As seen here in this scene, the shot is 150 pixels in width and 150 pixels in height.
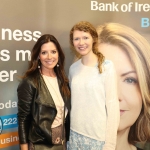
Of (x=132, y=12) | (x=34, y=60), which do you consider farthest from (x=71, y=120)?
(x=132, y=12)

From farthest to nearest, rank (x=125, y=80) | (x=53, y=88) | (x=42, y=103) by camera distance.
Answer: (x=125, y=80) < (x=53, y=88) < (x=42, y=103)

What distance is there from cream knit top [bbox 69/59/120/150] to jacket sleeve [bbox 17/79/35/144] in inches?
13.4

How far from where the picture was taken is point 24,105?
66.1 inches

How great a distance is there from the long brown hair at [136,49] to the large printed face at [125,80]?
41 millimetres

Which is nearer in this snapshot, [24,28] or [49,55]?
[49,55]

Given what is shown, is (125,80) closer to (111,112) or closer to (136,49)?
(136,49)

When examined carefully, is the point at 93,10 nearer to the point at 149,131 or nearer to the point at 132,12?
the point at 132,12

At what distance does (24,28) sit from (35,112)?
28.3 inches

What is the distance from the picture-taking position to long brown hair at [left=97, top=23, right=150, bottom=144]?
225 centimetres

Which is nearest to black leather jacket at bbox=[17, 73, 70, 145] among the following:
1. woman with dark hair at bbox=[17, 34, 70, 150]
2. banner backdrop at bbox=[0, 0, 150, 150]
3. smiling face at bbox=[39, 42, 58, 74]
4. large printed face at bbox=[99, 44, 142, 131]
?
woman with dark hair at bbox=[17, 34, 70, 150]

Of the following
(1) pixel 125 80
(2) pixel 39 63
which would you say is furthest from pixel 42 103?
(1) pixel 125 80

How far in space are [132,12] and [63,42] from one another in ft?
2.35

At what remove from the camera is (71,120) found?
1.88m

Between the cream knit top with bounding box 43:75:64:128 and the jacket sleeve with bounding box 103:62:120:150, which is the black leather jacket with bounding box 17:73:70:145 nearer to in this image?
the cream knit top with bounding box 43:75:64:128
